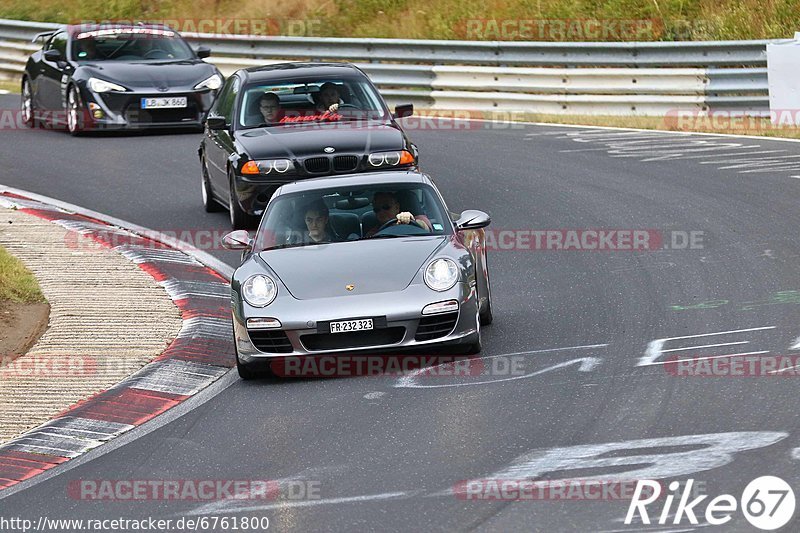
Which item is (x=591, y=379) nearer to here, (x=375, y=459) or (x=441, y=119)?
(x=375, y=459)

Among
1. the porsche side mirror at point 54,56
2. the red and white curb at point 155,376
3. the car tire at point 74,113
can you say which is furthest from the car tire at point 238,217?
the porsche side mirror at point 54,56

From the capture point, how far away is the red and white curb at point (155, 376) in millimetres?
8328

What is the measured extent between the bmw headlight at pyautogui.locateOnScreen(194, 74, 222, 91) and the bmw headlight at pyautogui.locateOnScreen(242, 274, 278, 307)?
11.4m

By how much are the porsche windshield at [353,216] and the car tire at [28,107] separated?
43.2 feet

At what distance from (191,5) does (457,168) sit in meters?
16.3

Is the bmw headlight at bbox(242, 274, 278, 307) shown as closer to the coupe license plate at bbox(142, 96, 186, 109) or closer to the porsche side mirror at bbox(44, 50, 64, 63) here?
the coupe license plate at bbox(142, 96, 186, 109)

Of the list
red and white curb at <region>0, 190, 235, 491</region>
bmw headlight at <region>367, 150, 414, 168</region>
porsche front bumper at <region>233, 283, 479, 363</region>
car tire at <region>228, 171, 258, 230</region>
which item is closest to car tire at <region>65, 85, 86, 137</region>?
red and white curb at <region>0, 190, 235, 491</region>

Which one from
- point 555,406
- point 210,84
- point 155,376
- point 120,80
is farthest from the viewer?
point 210,84

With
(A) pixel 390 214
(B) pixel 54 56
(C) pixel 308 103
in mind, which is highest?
(B) pixel 54 56

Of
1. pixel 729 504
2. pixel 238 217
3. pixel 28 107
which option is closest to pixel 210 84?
pixel 28 107

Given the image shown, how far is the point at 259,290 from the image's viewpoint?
31.7 ft

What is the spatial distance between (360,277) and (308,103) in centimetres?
607

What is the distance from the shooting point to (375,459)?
7523 mm

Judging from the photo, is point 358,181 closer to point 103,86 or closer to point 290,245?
point 290,245
